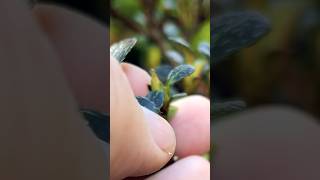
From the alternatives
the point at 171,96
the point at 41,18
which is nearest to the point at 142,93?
the point at 171,96


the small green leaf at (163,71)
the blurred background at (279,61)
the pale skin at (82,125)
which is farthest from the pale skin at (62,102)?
the blurred background at (279,61)

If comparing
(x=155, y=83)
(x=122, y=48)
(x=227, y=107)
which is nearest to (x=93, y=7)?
(x=122, y=48)

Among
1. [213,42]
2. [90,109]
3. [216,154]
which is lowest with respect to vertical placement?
[216,154]

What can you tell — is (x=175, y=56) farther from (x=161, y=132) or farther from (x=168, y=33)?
(x=161, y=132)

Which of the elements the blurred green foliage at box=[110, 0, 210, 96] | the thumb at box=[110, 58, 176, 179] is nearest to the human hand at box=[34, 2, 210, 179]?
the thumb at box=[110, 58, 176, 179]

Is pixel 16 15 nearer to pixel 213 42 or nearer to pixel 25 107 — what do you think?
pixel 25 107

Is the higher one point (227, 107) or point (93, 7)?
point (93, 7)

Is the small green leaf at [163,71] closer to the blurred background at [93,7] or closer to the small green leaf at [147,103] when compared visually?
the small green leaf at [147,103]
